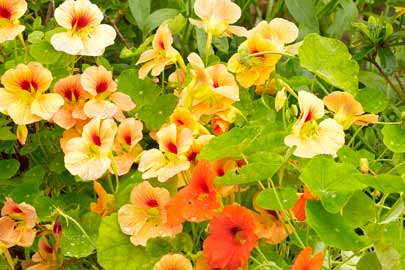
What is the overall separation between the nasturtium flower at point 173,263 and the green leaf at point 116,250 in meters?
0.05

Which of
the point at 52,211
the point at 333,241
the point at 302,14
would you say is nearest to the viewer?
the point at 333,241

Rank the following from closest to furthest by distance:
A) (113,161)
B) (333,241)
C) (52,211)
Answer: (333,241), (113,161), (52,211)

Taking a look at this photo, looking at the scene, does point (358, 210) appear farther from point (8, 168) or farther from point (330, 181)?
point (8, 168)

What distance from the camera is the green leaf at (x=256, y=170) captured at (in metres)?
0.97

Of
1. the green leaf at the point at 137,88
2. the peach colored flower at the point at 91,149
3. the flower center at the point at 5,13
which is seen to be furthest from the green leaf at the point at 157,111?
the flower center at the point at 5,13

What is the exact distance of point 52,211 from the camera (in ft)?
4.07

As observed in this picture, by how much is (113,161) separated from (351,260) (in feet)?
1.07

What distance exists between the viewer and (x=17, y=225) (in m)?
1.23

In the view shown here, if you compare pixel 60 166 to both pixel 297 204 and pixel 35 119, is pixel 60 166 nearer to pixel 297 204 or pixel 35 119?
pixel 35 119

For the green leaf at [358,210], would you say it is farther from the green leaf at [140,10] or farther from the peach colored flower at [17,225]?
the green leaf at [140,10]

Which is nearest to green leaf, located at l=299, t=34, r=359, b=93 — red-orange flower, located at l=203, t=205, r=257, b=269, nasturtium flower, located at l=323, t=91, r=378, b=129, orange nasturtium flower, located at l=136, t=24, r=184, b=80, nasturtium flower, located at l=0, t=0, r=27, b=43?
nasturtium flower, located at l=323, t=91, r=378, b=129

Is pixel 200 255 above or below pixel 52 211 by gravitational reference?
above

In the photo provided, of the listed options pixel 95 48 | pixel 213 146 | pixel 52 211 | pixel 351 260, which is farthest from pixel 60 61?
pixel 351 260

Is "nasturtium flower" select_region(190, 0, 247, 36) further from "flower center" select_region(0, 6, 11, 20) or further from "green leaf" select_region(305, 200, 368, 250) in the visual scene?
"green leaf" select_region(305, 200, 368, 250)
